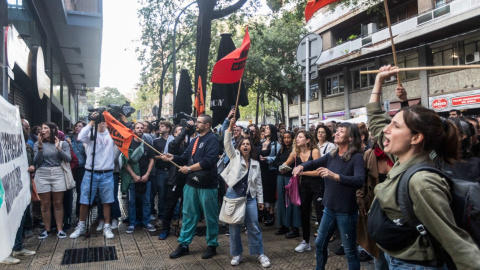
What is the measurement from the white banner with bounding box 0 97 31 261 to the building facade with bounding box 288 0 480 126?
1696 cm

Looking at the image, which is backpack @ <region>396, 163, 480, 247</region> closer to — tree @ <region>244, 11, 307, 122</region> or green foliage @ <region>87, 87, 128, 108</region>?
tree @ <region>244, 11, 307, 122</region>

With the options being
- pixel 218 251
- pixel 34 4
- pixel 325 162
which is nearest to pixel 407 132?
pixel 325 162

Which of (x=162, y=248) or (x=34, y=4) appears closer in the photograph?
(x=162, y=248)

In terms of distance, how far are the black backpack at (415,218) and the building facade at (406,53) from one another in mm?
17433

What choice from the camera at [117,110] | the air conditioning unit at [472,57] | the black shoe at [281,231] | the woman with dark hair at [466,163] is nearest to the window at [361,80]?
the air conditioning unit at [472,57]

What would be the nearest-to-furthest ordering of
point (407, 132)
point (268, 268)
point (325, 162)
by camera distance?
point (407, 132)
point (325, 162)
point (268, 268)

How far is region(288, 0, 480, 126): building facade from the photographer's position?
1859cm

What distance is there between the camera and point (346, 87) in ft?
90.3

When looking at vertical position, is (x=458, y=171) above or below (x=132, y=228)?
above

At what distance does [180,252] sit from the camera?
550cm

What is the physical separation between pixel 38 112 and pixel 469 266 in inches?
590

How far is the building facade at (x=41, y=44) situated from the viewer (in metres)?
8.06

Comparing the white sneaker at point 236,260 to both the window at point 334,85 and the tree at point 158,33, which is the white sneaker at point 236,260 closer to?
the tree at point 158,33

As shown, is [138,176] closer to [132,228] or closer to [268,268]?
[132,228]
